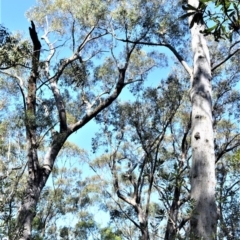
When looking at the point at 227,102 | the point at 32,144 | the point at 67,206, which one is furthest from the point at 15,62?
the point at 67,206

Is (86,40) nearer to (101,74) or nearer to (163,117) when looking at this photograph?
(101,74)

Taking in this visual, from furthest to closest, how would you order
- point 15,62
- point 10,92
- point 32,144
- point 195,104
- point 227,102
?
point 227,102, point 10,92, point 32,144, point 15,62, point 195,104

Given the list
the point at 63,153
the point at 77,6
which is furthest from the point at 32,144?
the point at 63,153

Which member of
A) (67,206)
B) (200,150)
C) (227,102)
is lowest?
(200,150)

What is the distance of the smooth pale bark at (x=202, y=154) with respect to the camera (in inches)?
81.8

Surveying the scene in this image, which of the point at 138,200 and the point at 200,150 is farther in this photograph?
the point at 138,200

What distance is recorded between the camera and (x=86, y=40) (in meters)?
9.65

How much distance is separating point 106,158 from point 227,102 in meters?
4.17

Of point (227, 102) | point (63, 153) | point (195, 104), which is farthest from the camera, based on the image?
point (63, 153)

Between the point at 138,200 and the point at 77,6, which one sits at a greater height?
the point at 77,6

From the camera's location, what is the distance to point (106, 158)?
41.7 feet

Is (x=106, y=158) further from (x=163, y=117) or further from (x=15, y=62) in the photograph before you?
(x=15, y=62)

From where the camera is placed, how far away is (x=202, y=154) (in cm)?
234

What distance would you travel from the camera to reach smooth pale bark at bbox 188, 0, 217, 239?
2077mm
